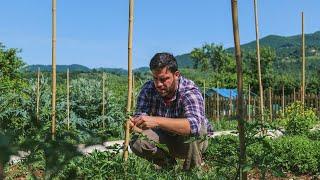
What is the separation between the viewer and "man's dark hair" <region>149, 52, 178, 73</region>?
3.94 m

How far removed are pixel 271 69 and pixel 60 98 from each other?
3731cm

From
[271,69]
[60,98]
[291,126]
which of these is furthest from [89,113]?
[271,69]

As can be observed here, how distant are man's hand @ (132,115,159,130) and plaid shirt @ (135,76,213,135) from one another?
0.29m

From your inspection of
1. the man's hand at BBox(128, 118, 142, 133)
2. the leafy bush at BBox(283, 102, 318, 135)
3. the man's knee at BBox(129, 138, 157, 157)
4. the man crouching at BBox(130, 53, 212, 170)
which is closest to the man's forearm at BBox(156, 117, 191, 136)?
the man crouching at BBox(130, 53, 212, 170)

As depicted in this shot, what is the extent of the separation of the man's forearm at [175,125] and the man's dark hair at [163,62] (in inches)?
16.1

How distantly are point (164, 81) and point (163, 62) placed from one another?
13 cm

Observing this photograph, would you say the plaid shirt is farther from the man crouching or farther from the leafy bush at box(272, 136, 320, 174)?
the leafy bush at box(272, 136, 320, 174)

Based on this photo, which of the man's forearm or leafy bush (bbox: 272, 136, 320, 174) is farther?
leafy bush (bbox: 272, 136, 320, 174)

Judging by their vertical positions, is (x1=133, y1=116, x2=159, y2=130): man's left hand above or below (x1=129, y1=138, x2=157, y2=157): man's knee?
above

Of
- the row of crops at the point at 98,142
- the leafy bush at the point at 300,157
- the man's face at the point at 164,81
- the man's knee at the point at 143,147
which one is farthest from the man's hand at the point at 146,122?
the leafy bush at the point at 300,157

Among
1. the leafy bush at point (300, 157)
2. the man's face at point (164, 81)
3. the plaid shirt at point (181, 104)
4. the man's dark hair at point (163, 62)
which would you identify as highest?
the man's dark hair at point (163, 62)

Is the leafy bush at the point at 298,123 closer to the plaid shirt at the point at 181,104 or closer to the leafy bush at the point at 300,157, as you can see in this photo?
the leafy bush at the point at 300,157

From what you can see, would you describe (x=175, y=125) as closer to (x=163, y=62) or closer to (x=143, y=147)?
(x=163, y=62)

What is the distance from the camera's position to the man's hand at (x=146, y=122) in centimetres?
357
